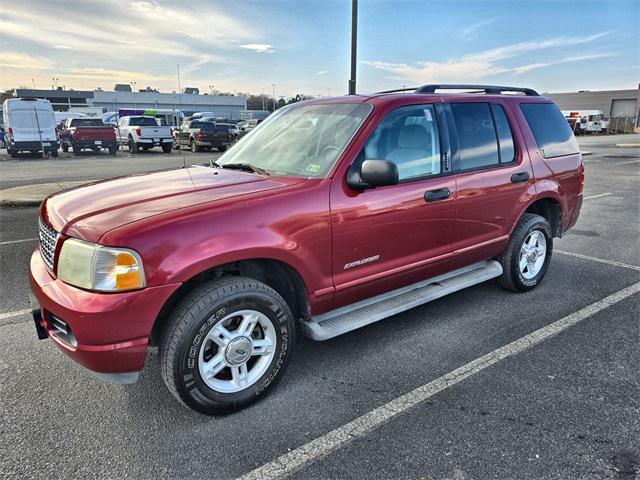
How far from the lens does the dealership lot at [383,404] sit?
229 cm

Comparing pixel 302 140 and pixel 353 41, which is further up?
pixel 353 41

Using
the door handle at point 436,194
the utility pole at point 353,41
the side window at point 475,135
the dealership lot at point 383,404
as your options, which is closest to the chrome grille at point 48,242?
the dealership lot at point 383,404

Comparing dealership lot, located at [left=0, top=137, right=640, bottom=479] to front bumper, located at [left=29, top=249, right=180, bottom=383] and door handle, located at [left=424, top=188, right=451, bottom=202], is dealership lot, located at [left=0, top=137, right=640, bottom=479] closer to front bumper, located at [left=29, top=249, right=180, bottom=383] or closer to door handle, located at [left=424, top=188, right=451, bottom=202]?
front bumper, located at [left=29, top=249, right=180, bottom=383]

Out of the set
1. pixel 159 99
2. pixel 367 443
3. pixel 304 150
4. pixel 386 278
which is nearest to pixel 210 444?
pixel 367 443

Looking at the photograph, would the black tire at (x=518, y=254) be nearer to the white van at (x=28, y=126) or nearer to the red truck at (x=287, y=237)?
the red truck at (x=287, y=237)

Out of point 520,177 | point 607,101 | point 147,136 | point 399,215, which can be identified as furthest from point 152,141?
point 607,101

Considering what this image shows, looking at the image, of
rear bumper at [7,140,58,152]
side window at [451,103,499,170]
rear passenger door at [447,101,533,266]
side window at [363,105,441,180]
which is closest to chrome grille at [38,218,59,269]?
side window at [363,105,441,180]

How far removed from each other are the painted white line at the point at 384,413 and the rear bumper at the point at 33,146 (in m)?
22.9

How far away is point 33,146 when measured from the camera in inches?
823

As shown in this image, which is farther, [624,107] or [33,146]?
[624,107]

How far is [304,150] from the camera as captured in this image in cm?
336

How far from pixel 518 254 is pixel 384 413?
2.36 metres

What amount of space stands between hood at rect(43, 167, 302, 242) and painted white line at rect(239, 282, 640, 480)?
142 centimetres

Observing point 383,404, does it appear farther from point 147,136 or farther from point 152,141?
point 152,141
